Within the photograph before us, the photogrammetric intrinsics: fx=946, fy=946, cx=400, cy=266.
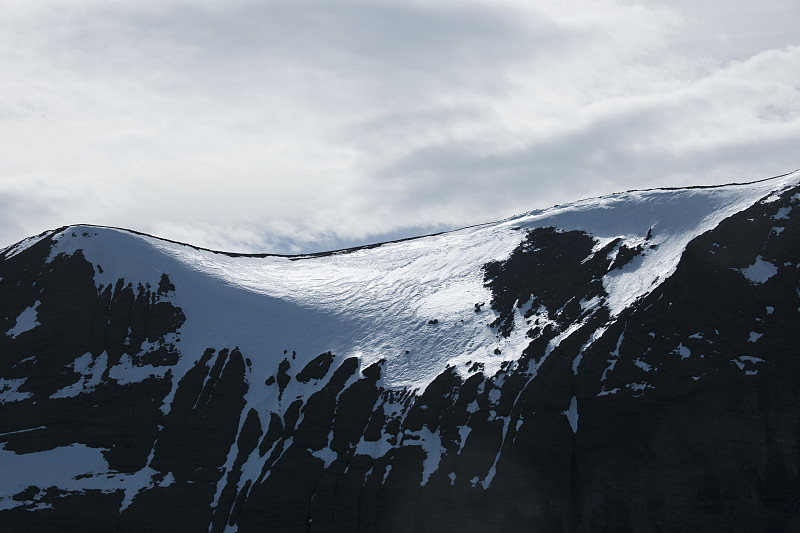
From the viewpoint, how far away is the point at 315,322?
89438mm

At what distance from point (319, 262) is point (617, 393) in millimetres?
46051

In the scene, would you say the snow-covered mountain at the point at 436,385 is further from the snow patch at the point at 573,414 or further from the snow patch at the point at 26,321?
the snow patch at the point at 26,321

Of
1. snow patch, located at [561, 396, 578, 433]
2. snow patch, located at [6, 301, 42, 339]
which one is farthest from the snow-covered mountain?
snow patch, located at [6, 301, 42, 339]

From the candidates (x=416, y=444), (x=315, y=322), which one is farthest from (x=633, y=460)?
(x=315, y=322)

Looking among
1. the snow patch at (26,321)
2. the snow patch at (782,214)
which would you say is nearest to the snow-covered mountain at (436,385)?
the snow patch at (26,321)

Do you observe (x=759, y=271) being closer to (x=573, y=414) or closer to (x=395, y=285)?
(x=573, y=414)

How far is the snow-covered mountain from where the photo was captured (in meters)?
68.0

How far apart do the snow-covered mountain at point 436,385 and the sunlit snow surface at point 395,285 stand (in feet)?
0.94

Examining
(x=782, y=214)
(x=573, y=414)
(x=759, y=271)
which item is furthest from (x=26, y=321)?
(x=782, y=214)

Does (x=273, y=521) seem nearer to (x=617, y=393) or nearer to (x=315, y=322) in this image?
(x=315, y=322)

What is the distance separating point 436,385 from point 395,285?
19969 millimetres

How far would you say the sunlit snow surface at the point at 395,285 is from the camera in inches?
3191

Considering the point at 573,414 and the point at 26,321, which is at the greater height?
the point at 26,321

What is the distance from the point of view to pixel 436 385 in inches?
3039
